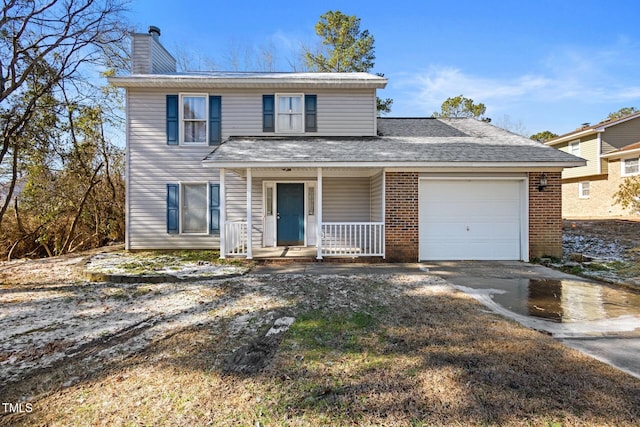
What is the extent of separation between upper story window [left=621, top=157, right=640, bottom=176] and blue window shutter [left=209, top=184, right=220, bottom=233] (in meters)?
22.8

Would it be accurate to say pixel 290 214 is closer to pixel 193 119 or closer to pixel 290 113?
pixel 290 113

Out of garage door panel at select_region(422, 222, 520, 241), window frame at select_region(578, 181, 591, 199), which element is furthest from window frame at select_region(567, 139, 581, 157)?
garage door panel at select_region(422, 222, 520, 241)

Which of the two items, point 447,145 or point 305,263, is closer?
point 305,263

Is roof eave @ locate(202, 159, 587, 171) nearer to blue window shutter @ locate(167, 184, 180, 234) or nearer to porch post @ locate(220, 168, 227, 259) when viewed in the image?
porch post @ locate(220, 168, 227, 259)

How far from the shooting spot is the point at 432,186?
9.08 meters

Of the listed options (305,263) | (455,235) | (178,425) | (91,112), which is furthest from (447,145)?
(91,112)

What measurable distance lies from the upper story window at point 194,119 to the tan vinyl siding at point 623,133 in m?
23.9

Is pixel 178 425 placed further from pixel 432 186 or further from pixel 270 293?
pixel 432 186

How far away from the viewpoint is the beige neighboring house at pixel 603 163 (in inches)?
771

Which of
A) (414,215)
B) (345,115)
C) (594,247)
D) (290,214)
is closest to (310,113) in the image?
(345,115)

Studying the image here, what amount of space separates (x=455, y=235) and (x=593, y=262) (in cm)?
337

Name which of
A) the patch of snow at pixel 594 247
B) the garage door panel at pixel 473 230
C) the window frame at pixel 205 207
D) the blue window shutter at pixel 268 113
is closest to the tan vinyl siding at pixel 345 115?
the blue window shutter at pixel 268 113

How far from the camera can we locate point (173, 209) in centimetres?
1070

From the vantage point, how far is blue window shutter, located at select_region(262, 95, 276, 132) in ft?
36.2
